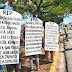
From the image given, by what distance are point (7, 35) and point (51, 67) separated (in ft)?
10.4

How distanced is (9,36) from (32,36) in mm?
1488

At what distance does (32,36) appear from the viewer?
5.18 meters

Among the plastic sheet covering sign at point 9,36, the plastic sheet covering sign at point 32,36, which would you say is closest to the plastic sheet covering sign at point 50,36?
the plastic sheet covering sign at point 32,36

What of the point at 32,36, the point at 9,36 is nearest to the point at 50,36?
the point at 32,36

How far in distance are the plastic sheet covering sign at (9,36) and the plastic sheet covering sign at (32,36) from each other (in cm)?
120

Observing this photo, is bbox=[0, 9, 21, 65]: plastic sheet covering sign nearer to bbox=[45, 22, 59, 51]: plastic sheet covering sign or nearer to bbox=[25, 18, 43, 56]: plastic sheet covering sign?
bbox=[25, 18, 43, 56]: plastic sheet covering sign

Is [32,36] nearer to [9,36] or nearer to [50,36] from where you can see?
[9,36]

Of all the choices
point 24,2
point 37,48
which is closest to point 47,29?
point 37,48

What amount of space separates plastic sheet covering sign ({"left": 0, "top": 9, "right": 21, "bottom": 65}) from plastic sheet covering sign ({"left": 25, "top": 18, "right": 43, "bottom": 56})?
1.20m

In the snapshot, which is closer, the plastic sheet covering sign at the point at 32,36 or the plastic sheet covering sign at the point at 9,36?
the plastic sheet covering sign at the point at 9,36

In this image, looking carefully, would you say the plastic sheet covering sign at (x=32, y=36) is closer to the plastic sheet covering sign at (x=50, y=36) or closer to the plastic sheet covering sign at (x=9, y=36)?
the plastic sheet covering sign at (x=9, y=36)

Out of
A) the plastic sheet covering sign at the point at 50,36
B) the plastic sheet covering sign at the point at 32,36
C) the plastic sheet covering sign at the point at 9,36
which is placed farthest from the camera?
the plastic sheet covering sign at the point at 50,36

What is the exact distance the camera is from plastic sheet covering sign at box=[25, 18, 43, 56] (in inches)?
199

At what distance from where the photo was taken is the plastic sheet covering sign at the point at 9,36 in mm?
3713
